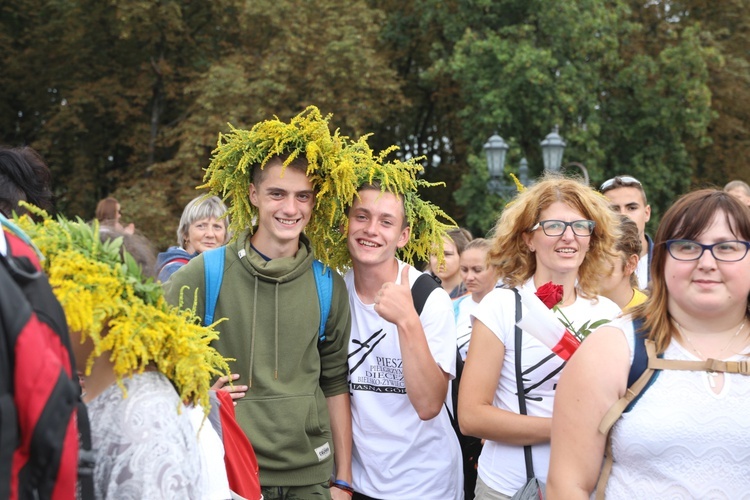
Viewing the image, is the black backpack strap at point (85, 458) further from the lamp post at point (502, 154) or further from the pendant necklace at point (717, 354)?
the lamp post at point (502, 154)

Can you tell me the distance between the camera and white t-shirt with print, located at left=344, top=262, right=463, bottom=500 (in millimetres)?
3748

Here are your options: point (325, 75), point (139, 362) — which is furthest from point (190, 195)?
point (139, 362)

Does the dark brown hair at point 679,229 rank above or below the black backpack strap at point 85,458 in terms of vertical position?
above

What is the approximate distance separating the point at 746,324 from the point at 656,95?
1794cm

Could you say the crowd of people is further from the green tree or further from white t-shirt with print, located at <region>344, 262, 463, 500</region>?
the green tree

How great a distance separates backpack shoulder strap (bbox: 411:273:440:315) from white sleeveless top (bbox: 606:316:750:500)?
150 cm

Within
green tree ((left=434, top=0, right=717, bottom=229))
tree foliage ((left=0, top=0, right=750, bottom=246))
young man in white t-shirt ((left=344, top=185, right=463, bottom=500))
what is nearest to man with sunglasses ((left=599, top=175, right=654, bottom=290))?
young man in white t-shirt ((left=344, top=185, right=463, bottom=500))

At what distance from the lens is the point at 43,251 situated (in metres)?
2.18

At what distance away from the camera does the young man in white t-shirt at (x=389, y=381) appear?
12.3ft

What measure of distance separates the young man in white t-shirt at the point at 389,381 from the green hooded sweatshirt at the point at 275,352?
9.8 inches

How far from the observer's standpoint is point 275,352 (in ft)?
11.3

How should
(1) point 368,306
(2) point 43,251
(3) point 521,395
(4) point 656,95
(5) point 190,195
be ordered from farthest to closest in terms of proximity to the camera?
(4) point 656,95, (5) point 190,195, (1) point 368,306, (3) point 521,395, (2) point 43,251

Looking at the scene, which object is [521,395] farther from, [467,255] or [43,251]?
[467,255]

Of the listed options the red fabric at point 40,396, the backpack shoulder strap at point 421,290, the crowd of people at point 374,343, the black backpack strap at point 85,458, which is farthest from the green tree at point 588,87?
the red fabric at point 40,396
